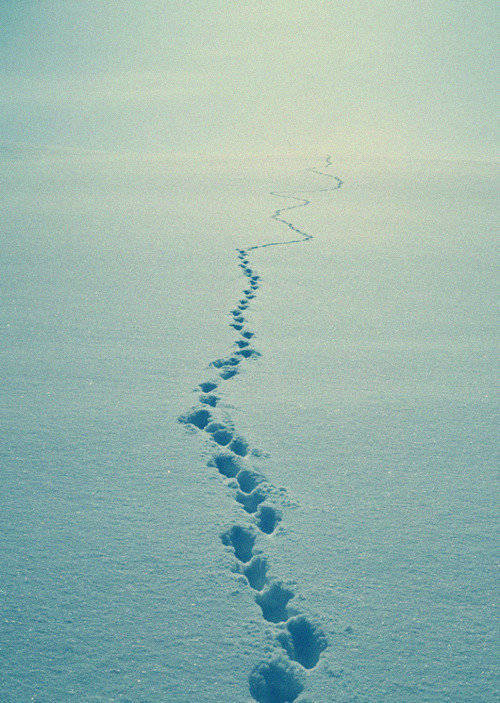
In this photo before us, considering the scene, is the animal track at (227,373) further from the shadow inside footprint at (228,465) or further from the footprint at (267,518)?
the footprint at (267,518)

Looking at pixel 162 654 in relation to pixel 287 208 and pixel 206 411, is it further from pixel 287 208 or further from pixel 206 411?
pixel 287 208

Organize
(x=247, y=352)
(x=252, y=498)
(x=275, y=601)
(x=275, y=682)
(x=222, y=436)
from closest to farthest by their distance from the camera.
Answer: (x=275, y=682), (x=275, y=601), (x=252, y=498), (x=222, y=436), (x=247, y=352)

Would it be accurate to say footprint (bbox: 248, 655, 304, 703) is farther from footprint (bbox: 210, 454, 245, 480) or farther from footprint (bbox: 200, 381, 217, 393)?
footprint (bbox: 200, 381, 217, 393)

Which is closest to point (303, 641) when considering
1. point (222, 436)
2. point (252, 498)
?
point (252, 498)

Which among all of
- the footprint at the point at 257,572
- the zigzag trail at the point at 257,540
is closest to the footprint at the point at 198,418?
the zigzag trail at the point at 257,540

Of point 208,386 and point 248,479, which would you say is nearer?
point 248,479

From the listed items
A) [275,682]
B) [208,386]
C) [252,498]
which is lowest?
[275,682]

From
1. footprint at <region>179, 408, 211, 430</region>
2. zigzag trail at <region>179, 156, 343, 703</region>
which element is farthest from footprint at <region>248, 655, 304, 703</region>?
footprint at <region>179, 408, 211, 430</region>

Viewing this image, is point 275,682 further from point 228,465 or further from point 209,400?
point 209,400
